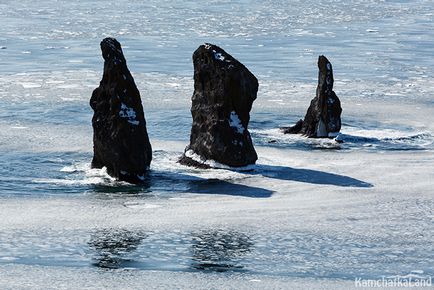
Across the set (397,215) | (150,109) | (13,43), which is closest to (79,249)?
(397,215)

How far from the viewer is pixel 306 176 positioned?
832 inches

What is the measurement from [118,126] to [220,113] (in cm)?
239

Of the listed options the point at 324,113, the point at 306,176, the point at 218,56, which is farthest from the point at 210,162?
the point at 324,113

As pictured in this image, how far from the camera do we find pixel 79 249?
15641 millimetres

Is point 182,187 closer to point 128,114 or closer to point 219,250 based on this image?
point 128,114

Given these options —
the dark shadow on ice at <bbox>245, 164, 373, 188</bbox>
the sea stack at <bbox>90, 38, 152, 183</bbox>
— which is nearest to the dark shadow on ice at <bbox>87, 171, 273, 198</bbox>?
the sea stack at <bbox>90, 38, 152, 183</bbox>

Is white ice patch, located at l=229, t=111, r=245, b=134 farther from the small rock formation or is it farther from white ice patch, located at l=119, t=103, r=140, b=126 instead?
the small rock formation

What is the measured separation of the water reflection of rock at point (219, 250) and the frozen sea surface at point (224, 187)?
3 centimetres

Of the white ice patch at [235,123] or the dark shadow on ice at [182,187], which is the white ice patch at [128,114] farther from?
the white ice patch at [235,123]

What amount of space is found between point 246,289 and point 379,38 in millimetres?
35599

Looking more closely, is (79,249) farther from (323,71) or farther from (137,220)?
(323,71)

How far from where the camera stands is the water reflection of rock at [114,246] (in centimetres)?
1490

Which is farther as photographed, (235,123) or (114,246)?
(235,123)

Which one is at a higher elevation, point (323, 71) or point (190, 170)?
point (323, 71)
